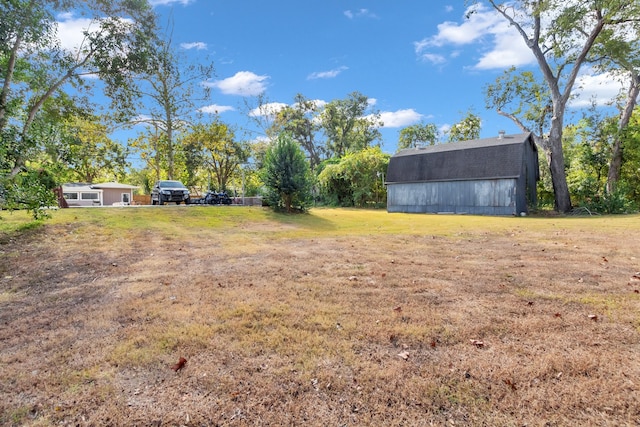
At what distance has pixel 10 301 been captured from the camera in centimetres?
475

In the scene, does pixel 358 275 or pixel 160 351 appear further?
pixel 358 275

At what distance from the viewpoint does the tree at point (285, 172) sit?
58.9 ft

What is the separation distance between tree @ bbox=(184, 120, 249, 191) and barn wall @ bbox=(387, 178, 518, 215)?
16.7 m

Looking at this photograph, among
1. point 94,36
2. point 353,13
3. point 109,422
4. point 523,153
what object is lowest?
point 109,422

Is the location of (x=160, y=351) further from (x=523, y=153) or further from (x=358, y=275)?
(x=523, y=153)

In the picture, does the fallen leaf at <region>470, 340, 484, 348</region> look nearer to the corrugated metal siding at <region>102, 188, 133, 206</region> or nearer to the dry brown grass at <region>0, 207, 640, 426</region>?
the dry brown grass at <region>0, 207, 640, 426</region>

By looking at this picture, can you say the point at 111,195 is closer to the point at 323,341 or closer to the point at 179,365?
the point at 179,365

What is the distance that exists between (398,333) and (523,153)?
78.4 feet

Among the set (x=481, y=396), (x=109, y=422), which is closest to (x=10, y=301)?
(x=109, y=422)

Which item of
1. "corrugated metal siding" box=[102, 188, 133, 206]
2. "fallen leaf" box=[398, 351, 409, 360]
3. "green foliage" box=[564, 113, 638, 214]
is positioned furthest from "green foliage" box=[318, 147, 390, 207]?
"fallen leaf" box=[398, 351, 409, 360]

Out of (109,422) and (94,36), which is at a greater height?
(94,36)

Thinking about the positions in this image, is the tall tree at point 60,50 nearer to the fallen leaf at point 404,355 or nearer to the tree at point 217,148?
the fallen leaf at point 404,355

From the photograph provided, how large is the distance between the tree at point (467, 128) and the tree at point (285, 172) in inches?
1195

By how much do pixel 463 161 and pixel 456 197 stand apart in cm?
273
